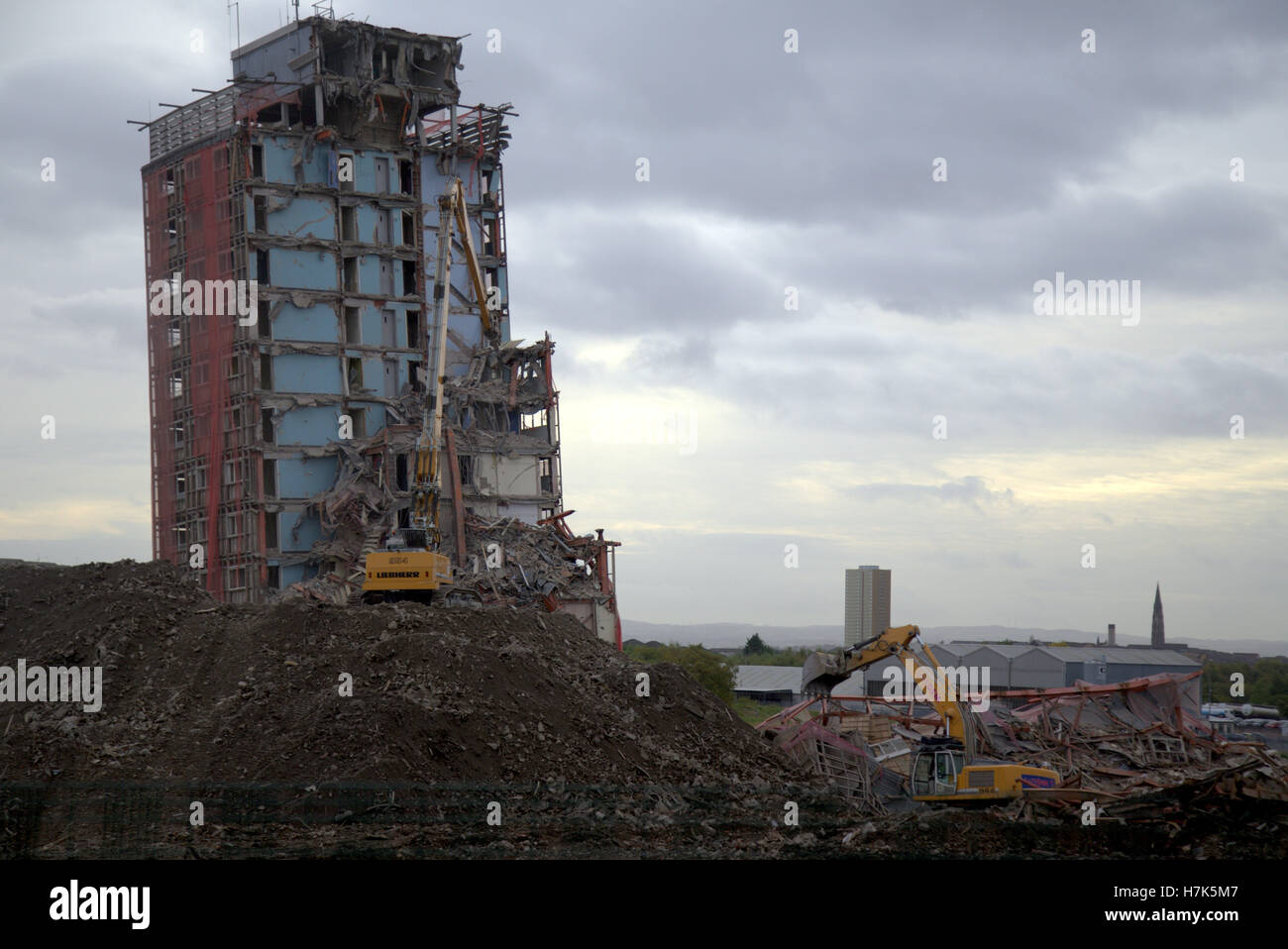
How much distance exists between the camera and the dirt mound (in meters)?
24.5

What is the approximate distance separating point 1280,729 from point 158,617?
55.7 m

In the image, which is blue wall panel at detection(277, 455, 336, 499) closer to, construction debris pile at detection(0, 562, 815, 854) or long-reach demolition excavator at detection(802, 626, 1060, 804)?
construction debris pile at detection(0, 562, 815, 854)

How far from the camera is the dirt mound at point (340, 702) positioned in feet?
80.3

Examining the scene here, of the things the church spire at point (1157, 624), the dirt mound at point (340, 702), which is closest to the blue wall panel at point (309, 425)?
the dirt mound at point (340, 702)

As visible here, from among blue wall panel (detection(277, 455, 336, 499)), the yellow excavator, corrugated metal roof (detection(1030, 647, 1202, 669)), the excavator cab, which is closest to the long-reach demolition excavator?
the excavator cab

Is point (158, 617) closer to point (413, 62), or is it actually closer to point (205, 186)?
point (205, 186)

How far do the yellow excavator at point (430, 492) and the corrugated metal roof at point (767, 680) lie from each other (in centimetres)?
3760

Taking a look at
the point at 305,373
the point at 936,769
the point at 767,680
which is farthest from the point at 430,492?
the point at 767,680

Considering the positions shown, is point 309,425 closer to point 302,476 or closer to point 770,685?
point 302,476

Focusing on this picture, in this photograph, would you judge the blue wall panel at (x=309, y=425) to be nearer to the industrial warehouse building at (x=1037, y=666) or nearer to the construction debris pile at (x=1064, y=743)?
the construction debris pile at (x=1064, y=743)

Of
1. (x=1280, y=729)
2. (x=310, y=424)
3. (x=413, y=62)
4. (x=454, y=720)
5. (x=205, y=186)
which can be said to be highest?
(x=413, y=62)

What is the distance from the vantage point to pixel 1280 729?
67.4 metres
